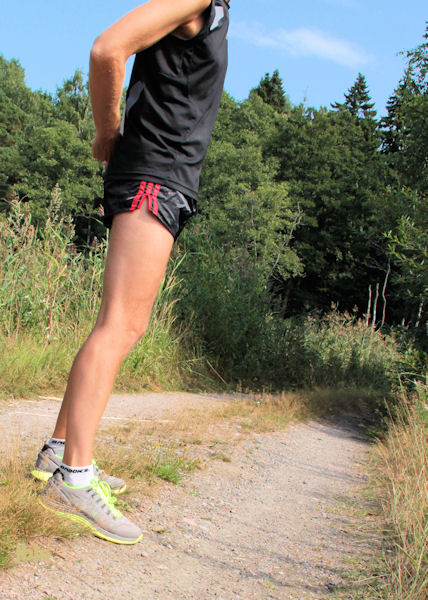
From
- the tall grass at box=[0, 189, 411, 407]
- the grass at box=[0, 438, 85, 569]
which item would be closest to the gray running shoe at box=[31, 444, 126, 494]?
the grass at box=[0, 438, 85, 569]

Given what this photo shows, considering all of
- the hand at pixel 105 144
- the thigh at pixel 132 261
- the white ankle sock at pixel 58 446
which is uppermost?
the hand at pixel 105 144

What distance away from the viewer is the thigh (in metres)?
2.03

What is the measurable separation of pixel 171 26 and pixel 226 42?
1.06ft

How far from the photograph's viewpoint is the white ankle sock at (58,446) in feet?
7.38

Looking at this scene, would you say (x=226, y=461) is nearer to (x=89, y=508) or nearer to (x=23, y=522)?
(x=89, y=508)

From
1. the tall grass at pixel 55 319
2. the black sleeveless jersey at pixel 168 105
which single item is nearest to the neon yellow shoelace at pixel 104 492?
the black sleeveless jersey at pixel 168 105

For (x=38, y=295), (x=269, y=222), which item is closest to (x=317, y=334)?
(x=38, y=295)

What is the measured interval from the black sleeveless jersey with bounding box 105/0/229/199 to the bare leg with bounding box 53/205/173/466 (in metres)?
0.17

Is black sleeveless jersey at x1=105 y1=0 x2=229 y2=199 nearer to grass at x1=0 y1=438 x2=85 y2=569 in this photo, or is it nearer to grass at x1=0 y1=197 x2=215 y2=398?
grass at x1=0 y1=438 x2=85 y2=569

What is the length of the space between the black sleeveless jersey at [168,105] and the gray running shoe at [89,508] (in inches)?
43.9

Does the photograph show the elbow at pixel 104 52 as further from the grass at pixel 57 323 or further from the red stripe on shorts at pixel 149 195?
the grass at pixel 57 323

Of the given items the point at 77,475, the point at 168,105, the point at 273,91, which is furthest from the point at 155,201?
the point at 273,91

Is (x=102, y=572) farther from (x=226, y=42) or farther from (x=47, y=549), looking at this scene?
(x=226, y=42)

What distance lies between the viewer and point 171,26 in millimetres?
1906
